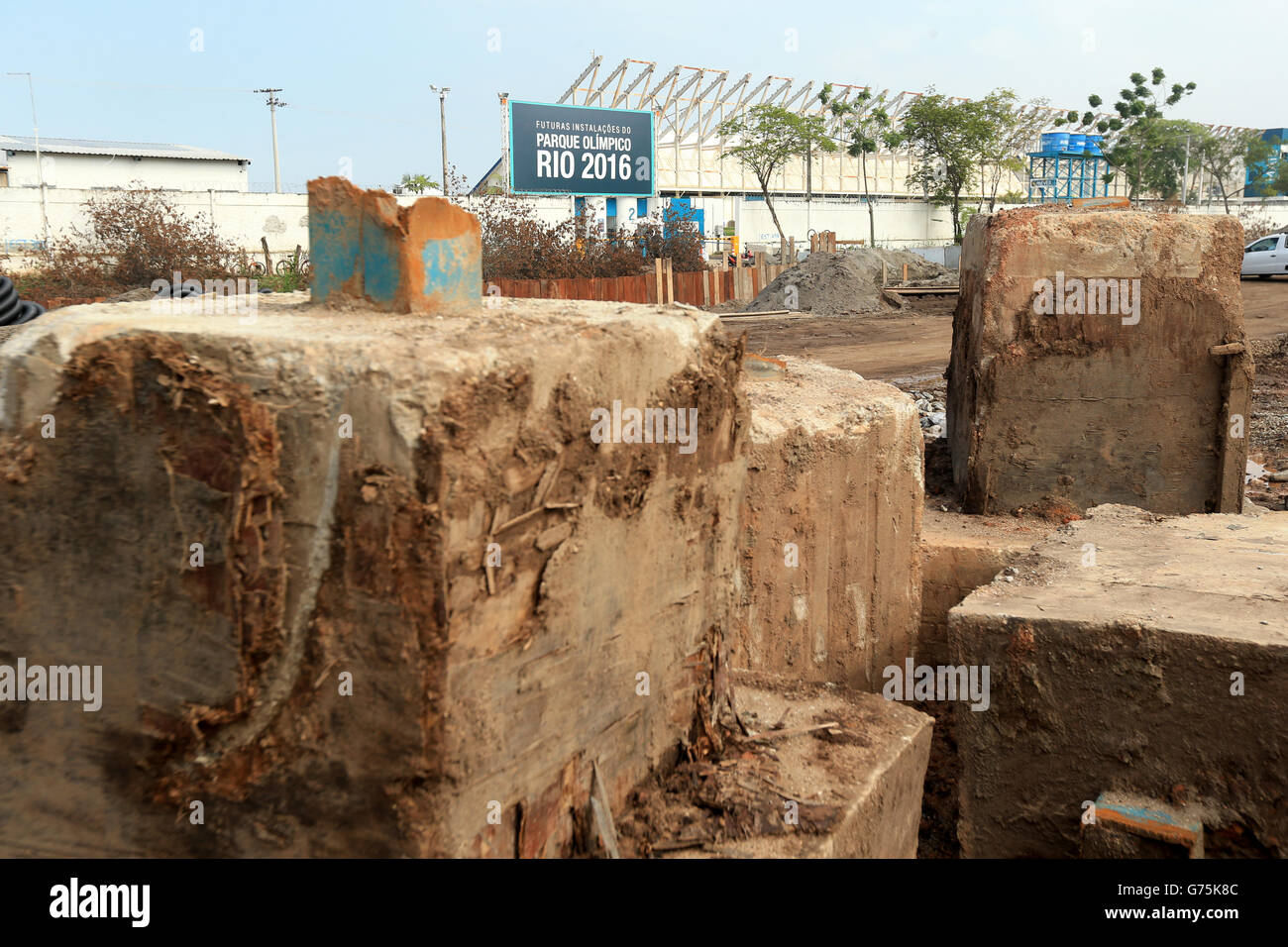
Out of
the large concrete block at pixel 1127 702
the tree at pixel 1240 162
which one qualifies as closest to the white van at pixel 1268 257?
the large concrete block at pixel 1127 702

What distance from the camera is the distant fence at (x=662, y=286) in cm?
2173

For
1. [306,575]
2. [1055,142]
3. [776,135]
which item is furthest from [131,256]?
[1055,142]

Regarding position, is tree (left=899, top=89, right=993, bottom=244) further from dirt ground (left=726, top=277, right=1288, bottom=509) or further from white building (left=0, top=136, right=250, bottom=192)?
white building (left=0, top=136, right=250, bottom=192)

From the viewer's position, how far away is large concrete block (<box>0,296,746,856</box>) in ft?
6.81

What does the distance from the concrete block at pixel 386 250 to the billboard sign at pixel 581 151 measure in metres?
23.0

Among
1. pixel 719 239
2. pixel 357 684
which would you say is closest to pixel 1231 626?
pixel 357 684

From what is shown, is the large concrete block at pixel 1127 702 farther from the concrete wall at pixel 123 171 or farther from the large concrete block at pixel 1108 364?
the concrete wall at pixel 123 171

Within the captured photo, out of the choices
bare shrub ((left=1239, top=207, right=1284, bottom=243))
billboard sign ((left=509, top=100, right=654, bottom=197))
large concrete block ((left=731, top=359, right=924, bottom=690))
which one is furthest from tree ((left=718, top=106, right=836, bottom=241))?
large concrete block ((left=731, top=359, right=924, bottom=690))

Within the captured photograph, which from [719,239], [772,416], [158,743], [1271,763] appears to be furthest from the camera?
[719,239]

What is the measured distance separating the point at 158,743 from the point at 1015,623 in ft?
9.89

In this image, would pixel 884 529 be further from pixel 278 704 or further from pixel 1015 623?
pixel 278 704

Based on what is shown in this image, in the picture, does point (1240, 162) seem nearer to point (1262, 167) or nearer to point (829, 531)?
point (1262, 167)

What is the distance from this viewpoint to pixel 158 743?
231 cm

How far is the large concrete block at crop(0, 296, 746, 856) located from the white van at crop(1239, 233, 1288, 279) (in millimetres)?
28347
